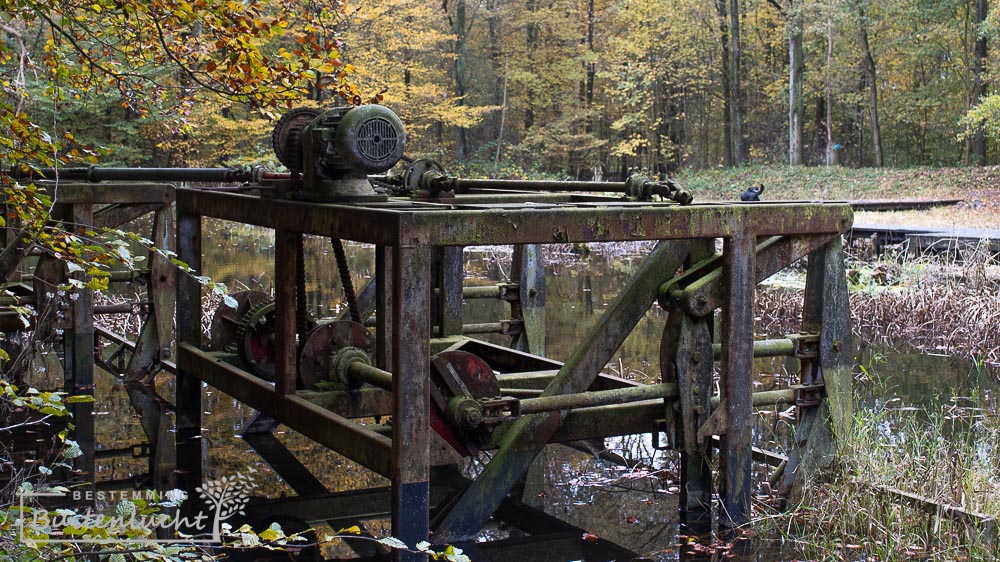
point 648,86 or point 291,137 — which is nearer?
point 291,137

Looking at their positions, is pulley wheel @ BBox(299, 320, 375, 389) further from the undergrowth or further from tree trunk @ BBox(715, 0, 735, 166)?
tree trunk @ BBox(715, 0, 735, 166)

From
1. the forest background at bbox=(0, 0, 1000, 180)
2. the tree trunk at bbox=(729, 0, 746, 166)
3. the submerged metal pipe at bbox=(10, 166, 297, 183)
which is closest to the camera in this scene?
the submerged metal pipe at bbox=(10, 166, 297, 183)

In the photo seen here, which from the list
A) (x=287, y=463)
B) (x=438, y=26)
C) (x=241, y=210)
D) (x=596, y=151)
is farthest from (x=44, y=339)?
(x=596, y=151)

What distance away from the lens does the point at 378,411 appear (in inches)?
290

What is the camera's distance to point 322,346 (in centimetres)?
713

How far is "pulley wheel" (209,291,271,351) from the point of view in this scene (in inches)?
341

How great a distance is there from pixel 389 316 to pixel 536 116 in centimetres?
4244

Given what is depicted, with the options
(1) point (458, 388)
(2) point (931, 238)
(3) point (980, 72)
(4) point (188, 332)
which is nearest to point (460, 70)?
(3) point (980, 72)

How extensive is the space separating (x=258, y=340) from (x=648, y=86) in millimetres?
41854

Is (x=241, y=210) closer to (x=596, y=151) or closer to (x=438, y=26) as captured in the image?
(x=438, y=26)

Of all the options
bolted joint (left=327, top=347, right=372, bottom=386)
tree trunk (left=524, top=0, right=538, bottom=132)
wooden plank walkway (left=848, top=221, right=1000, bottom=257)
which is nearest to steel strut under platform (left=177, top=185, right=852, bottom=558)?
bolted joint (left=327, top=347, right=372, bottom=386)

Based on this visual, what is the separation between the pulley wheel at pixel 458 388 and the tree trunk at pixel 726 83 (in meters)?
40.9

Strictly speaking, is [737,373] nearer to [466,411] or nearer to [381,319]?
[466,411]

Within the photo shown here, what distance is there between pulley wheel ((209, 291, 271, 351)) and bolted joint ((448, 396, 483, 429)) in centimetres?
289
